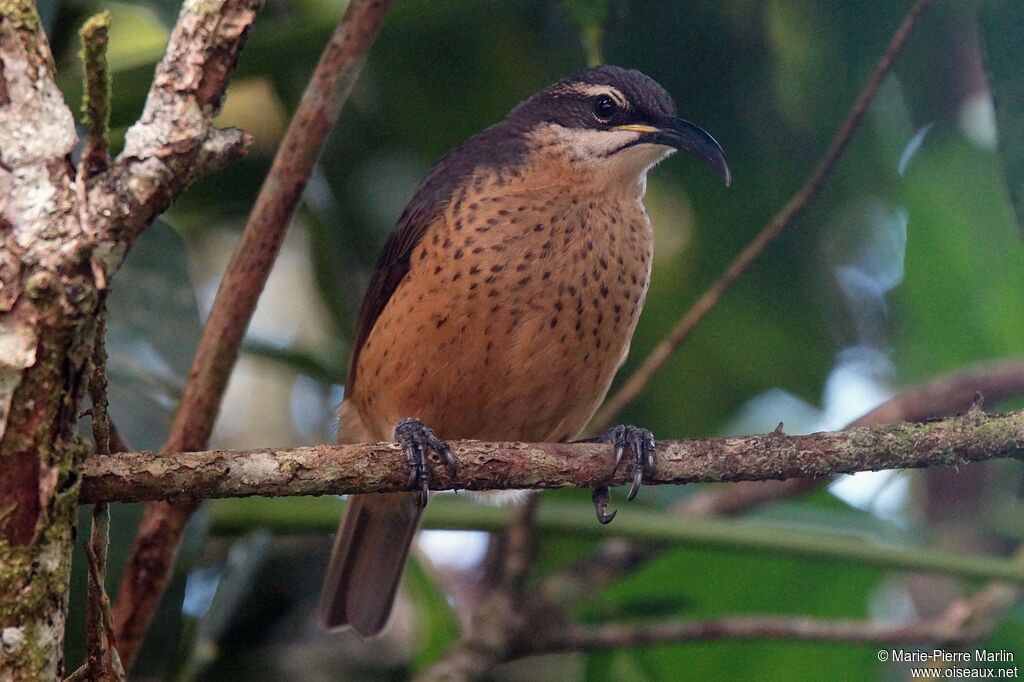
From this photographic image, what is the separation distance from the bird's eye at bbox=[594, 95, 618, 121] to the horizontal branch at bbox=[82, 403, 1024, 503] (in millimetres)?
1439

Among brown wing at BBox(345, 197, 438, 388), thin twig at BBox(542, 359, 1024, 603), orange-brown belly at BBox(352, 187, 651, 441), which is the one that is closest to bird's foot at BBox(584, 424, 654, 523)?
orange-brown belly at BBox(352, 187, 651, 441)

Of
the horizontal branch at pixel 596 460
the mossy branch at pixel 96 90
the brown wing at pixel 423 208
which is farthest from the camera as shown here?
the brown wing at pixel 423 208

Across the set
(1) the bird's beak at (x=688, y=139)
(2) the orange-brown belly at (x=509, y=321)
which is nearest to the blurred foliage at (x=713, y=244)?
(1) the bird's beak at (x=688, y=139)

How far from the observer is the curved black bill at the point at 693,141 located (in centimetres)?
329

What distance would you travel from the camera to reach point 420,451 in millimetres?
2746

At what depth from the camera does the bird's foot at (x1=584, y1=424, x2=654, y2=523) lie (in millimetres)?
2529

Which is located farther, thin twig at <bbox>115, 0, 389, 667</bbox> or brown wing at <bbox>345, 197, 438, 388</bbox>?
brown wing at <bbox>345, 197, 438, 388</bbox>

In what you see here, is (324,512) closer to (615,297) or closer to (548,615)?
(548,615)

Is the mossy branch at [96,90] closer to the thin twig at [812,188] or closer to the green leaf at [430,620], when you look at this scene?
the thin twig at [812,188]

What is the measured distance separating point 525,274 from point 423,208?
1.52ft

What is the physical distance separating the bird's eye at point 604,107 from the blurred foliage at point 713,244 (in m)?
0.16

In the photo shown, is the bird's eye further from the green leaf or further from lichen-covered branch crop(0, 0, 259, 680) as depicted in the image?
lichen-covered branch crop(0, 0, 259, 680)

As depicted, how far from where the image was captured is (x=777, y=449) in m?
2.34

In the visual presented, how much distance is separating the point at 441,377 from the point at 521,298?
33 cm
